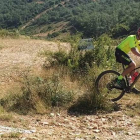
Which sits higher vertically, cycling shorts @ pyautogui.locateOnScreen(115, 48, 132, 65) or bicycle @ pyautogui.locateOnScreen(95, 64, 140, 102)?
cycling shorts @ pyautogui.locateOnScreen(115, 48, 132, 65)

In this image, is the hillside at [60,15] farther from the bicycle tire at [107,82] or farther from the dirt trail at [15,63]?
the bicycle tire at [107,82]

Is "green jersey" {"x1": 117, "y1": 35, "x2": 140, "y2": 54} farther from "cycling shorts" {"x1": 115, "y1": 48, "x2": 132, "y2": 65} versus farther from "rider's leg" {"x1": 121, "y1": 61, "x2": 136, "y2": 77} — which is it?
"rider's leg" {"x1": 121, "y1": 61, "x2": 136, "y2": 77}

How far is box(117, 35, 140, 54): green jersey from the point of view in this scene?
4898 millimetres

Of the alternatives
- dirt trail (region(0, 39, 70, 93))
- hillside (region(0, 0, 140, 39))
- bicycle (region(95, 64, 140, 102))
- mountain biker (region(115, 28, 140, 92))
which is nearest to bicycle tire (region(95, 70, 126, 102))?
bicycle (region(95, 64, 140, 102))

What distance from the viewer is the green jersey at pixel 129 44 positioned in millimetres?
4898

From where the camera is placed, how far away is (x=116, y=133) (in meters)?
3.96

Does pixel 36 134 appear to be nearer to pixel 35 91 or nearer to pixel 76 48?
pixel 35 91

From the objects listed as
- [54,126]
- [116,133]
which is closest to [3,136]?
[54,126]

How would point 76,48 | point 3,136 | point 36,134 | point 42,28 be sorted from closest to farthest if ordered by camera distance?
point 3,136 → point 36,134 → point 76,48 → point 42,28

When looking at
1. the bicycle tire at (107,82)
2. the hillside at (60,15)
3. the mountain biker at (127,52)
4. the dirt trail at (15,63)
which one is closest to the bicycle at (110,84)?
the bicycle tire at (107,82)

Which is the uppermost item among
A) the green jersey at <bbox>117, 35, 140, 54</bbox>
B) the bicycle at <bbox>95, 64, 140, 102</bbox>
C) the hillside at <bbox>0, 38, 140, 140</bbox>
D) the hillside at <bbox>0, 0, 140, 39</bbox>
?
the hillside at <bbox>0, 0, 140, 39</bbox>

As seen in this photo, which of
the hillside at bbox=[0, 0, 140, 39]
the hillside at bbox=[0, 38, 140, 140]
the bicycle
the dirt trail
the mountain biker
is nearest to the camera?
the hillside at bbox=[0, 38, 140, 140]

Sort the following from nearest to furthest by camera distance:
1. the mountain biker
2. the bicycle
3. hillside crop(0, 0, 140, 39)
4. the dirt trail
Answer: the mountain biker, the bicycle, the dirt trail, hillside crop(0, 0, 140, 39)

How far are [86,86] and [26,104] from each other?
4.50ft
